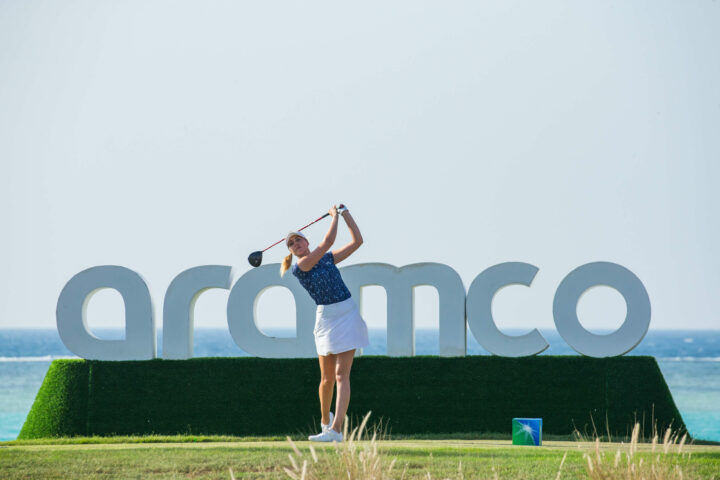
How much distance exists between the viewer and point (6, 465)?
27.6 ft

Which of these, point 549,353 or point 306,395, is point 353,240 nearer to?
point 306,395

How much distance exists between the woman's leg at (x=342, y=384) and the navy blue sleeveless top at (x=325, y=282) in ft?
1.70

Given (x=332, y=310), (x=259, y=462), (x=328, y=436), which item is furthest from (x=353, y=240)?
(x=259, y=462)

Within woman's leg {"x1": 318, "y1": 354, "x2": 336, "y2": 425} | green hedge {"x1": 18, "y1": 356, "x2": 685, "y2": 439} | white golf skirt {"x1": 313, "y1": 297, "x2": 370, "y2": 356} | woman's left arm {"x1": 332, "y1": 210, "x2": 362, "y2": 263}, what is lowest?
green hedge {"x1": 18, "y1": 356, "x2": 685, "y2": 439}

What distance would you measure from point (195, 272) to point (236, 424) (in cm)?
190

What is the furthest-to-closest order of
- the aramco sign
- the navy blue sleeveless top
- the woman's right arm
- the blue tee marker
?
1. the aramco sign
2. the blue tee marker
3. the navy blue sleeveless top
4. the woman's right arm

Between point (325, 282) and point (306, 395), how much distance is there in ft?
10.4

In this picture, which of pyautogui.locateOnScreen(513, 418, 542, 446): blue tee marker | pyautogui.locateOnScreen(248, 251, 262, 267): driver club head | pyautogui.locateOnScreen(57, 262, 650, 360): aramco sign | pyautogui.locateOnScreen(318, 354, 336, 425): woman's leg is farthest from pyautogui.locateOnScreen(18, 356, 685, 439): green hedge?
pyautogui.locateOnScreen(318, 354, 336, 425): woman's leg

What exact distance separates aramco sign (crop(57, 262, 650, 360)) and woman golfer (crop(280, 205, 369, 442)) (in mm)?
2767

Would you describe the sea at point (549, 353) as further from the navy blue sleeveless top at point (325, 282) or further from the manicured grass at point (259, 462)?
the navy blue sleeveless top at point (325, 282)

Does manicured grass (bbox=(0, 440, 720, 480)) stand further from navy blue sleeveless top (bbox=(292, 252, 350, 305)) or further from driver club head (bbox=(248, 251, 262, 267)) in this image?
driver club head (bbox=(248, 251, 262, 267))

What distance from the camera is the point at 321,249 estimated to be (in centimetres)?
914

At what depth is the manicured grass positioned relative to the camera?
782cm

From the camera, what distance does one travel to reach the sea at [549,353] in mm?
42344
